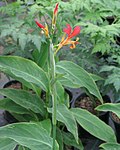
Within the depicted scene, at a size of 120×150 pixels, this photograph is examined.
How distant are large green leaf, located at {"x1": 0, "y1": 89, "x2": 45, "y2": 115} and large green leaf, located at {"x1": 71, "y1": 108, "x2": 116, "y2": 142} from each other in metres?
0.18

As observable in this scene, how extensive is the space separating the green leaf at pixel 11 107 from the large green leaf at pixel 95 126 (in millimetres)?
279

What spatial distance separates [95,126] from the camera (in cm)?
174

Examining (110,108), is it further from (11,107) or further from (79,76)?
(11,107)

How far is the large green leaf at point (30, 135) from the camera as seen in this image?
143cm

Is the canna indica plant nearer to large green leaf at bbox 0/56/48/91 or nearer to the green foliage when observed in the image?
large green leaf at bbox 0/56/48/91

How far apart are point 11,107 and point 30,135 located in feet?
1.39

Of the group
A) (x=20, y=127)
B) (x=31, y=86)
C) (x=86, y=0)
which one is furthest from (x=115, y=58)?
(x=20, y=127)

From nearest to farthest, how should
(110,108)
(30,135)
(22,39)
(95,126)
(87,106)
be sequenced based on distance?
(30,135) < (110,108) < (95,126) < (22,39) < (87,106)

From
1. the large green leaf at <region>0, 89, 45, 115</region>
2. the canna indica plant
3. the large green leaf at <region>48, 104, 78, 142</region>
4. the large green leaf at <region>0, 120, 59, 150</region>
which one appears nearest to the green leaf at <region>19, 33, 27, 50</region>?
the canna indica plant

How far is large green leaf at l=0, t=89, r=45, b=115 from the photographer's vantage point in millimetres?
1795

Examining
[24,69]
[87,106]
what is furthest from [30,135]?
[87,106]

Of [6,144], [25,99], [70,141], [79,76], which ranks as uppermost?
[79,76]

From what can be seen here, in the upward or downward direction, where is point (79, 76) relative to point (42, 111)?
upward

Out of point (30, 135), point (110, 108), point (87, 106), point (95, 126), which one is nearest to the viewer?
point (30, 135)
